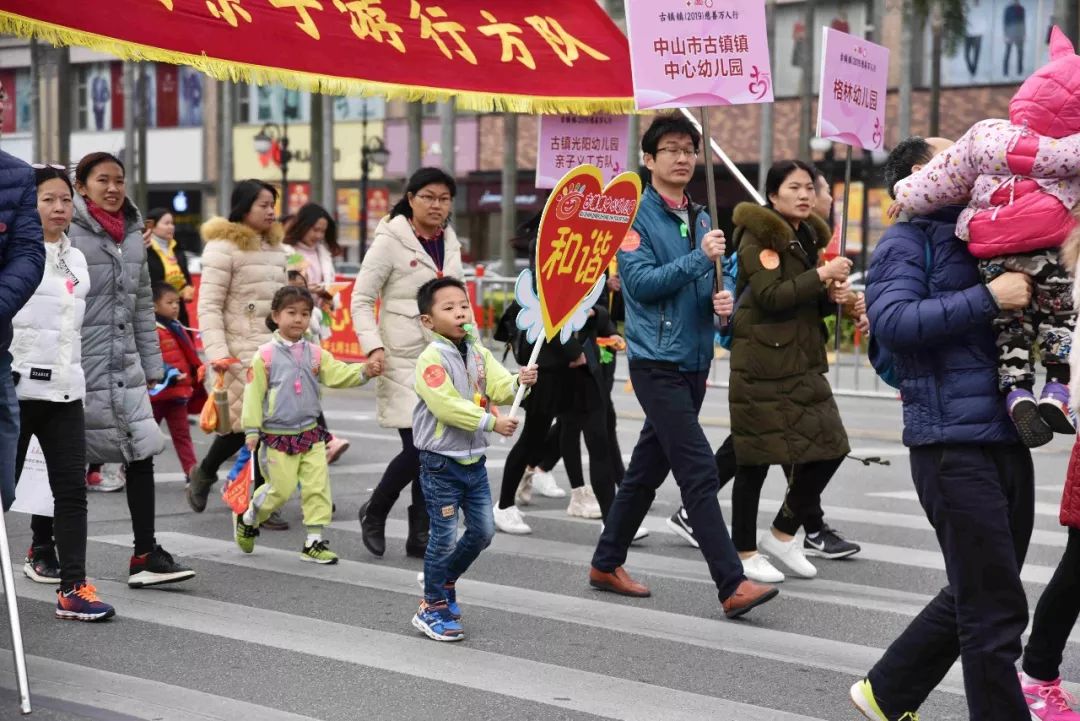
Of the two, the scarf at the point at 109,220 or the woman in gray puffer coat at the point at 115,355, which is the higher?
the scarf at the point at 109,220

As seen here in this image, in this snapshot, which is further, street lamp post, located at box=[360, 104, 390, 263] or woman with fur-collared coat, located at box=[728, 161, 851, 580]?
street lamp post, located at box=[360, 104, 390, 263]

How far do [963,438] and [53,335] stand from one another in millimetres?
3416

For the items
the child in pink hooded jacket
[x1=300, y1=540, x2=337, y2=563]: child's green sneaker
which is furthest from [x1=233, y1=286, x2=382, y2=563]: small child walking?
the child in pink hooded jacket

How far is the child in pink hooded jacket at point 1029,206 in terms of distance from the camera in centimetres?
402

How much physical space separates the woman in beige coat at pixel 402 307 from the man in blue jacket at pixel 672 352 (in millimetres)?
1175

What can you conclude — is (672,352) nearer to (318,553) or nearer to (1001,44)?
(318,553)

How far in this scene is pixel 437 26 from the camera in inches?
292

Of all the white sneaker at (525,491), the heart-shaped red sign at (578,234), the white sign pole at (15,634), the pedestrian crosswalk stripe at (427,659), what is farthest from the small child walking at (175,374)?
the white sign pole at (15,634)

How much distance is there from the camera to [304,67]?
6895 mm

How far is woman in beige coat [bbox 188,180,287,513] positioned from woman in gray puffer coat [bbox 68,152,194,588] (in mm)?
1865

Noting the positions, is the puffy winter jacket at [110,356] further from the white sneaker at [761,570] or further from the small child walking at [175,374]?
the small child walking at [175,374]

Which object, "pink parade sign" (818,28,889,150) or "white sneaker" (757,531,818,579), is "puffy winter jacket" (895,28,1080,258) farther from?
"pink parade sign" (818,28,889,150)

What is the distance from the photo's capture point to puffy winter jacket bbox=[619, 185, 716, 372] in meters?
6.49

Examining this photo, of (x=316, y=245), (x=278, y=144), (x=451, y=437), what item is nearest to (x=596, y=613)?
(x=451, y=437)
